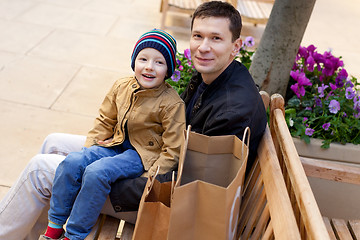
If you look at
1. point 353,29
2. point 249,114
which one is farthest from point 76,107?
point 353,29

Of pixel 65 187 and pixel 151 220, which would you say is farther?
pixel 65 187

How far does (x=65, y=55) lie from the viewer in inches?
213

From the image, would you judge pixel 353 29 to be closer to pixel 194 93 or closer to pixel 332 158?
pixel 332 158

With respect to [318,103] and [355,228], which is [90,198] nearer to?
[355,228]

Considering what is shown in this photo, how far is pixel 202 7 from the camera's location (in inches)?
86.6

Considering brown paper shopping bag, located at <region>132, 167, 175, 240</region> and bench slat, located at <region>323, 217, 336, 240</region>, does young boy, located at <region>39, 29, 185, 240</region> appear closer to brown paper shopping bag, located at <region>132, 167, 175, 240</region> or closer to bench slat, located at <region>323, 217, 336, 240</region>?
brown paper shopping bag, located at <region>132, 167, 175, 240</region>

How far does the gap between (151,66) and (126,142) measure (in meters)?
0.42

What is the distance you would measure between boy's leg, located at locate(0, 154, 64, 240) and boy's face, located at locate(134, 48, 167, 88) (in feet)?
1.96

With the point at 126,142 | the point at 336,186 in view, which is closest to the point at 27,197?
the point at 126,142

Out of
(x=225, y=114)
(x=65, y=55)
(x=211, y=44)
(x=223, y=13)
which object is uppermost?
(x=223, y=13)

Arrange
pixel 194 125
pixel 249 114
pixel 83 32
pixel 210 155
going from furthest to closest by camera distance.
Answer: pixel 83 32
pixel 194 125
pixel 249 114
pixel 210 155

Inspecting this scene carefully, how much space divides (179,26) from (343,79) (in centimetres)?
412

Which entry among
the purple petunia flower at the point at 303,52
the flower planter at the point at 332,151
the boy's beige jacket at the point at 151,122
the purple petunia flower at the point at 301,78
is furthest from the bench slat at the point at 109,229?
the purple petunia flower at the point at 303,52

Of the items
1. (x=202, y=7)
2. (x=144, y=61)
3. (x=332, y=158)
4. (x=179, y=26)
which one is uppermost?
(x=202, y=7)
